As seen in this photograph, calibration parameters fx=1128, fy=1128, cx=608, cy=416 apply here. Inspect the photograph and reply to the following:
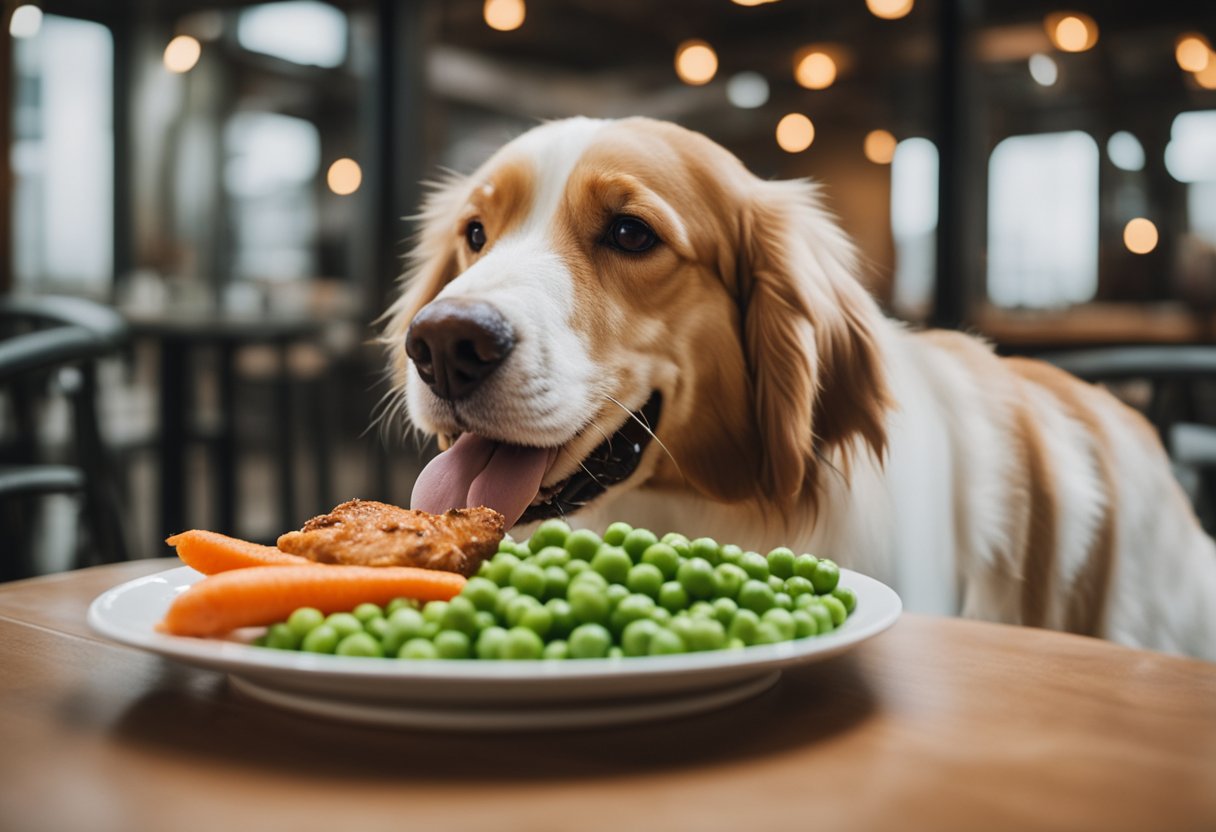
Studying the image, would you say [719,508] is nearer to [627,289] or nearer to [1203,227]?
[627,289]

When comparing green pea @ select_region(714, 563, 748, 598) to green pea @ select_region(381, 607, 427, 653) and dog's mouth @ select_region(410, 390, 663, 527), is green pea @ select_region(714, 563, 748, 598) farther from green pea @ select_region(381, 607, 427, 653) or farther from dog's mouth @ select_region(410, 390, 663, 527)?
dog's mouth @ select_region(410, 390, 663, 527)

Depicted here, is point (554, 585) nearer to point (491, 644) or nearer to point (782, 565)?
point (491, 644)

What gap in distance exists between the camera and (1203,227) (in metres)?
4.00

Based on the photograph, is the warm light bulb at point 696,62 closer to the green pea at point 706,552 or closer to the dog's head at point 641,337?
the dog's head at point 641,337

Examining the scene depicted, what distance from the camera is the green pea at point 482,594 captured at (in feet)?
2.45

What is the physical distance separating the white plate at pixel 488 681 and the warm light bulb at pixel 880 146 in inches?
147

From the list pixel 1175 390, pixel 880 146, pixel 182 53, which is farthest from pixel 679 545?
pixel 182 53

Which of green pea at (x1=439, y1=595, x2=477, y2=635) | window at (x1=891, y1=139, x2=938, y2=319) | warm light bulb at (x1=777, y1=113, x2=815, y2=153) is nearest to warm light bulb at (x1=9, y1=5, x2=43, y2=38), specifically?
warm light bulb at (x1=777, y1=113, x2=815, y2=153)

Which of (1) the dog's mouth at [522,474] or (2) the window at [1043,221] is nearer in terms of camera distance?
→ (1) the dog's mouth at [522,474]

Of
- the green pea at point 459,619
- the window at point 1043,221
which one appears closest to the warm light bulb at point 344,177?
the window at point 1043,221

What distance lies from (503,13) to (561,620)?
Answer: 545cm

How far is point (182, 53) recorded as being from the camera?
245 inches

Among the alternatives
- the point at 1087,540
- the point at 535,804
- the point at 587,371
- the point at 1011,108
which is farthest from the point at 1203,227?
the point at 535,804

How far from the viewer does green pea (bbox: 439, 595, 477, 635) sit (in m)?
0.72
